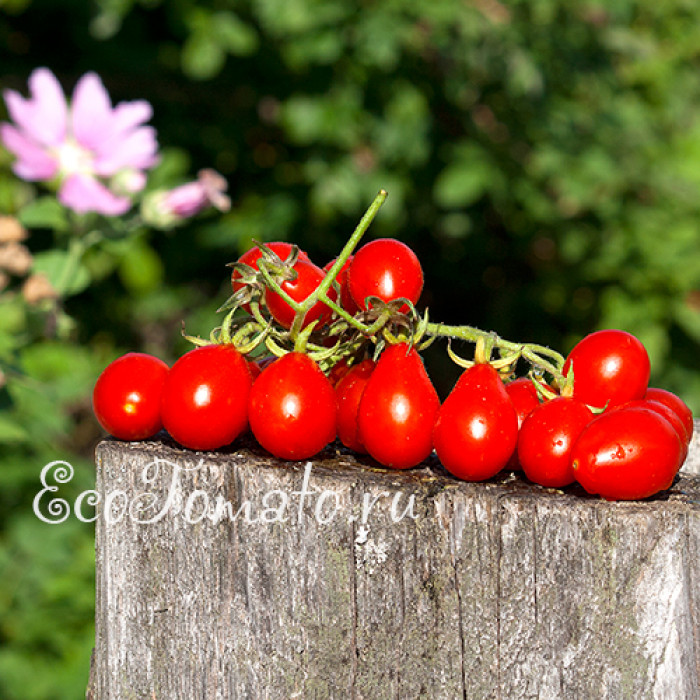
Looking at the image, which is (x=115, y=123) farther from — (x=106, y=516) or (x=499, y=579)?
(x=499, y=579)

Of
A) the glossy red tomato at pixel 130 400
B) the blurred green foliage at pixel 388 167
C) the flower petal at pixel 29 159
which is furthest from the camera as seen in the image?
the blurred green foliage at pixel 388 167

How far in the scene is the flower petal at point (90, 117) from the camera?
1.91 metres

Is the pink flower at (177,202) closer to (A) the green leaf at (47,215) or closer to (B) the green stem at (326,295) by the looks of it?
(A) the green leaf at (47,215)

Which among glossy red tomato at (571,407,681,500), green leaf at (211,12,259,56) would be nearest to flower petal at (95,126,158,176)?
green leaf at (211,12,259,56)

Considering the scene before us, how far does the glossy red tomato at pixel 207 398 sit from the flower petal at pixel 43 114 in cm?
97

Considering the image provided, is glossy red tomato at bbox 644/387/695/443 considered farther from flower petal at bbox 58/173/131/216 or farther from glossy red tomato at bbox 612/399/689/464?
flower petal at bbox 58/173/131/216

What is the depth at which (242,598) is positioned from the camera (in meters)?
1.07

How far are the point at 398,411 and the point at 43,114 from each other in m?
1.22

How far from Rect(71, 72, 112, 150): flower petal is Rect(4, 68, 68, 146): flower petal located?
0.12ft

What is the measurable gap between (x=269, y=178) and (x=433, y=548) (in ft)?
7.45

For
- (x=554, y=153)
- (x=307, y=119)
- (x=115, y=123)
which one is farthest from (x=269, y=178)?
(x=115, y=123)

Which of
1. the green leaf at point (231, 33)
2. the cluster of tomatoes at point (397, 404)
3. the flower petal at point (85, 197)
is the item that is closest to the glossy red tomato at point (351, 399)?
the cluster of tomatoes at point (397, 404)

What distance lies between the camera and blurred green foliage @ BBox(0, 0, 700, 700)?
8.16ft

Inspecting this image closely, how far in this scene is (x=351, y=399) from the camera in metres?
1.15
